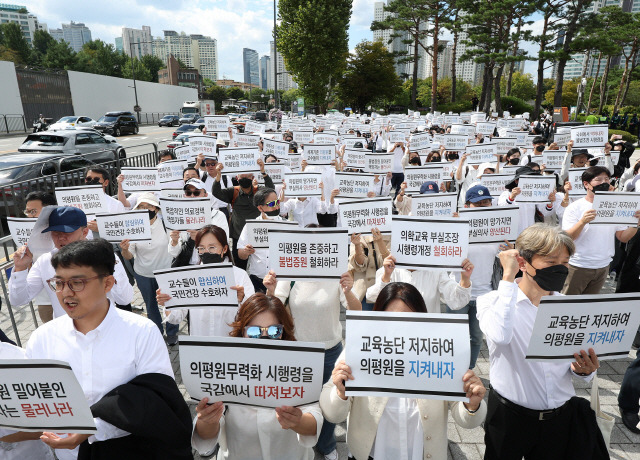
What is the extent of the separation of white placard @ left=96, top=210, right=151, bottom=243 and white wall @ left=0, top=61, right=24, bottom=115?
121 feet

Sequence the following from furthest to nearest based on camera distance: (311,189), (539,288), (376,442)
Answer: (311,189)
(539,288)
(376,442)

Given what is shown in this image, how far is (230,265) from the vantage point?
135 inches

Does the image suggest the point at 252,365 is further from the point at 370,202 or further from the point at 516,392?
the point at 370,202

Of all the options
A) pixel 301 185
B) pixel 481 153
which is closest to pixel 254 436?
pixel 301 185

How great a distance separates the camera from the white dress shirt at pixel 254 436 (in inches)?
94.5

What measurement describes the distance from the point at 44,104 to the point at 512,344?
45.0m

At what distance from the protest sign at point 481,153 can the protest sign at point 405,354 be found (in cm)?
756

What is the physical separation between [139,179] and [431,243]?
5.80m

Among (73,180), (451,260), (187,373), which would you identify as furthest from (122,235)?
(73,180)

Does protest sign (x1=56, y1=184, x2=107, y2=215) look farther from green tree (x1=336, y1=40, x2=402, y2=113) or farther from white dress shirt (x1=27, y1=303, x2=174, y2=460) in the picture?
green tree (x1=336, y1=40, x2=402, y2=113)

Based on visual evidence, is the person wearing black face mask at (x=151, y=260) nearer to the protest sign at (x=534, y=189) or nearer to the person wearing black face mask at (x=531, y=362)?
the person wearing black face mask at (x=531, y=362)

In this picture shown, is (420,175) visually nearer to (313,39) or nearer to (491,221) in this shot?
(491,221)

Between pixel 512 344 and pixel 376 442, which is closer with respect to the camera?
pixel 376 442

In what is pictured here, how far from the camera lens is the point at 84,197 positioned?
5762 millimetres
